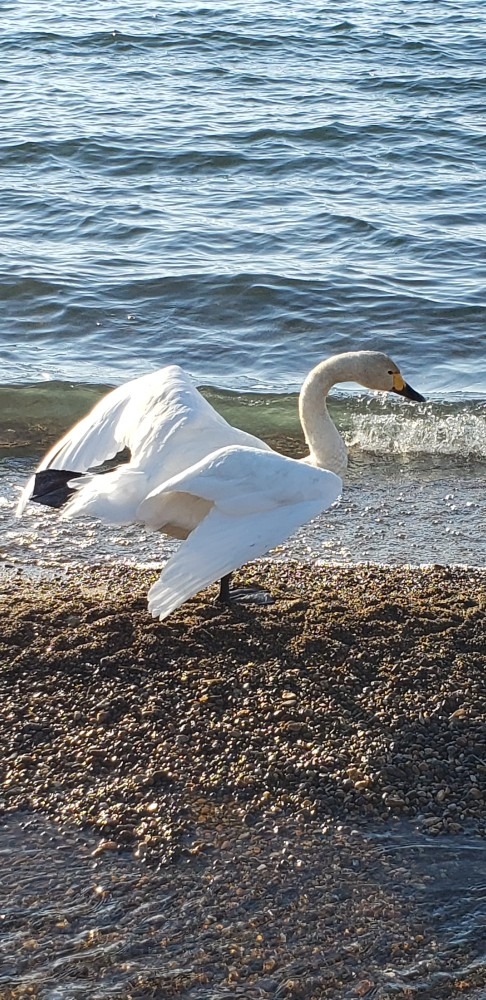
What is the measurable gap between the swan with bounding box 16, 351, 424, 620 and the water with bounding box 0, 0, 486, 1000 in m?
1.02

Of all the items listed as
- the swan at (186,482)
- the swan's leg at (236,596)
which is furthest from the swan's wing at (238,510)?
the swan's leg at (236,596)

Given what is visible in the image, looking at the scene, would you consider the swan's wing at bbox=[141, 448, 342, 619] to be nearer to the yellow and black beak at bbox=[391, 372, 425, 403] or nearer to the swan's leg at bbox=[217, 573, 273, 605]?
the swan's leg at bbox=[217, 573, 273, 605]

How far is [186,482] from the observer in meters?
4.63

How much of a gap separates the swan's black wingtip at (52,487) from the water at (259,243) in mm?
1220

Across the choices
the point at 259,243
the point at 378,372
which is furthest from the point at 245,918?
the point at 259,243

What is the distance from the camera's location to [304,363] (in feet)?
31.8

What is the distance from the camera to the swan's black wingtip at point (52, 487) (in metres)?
4.95

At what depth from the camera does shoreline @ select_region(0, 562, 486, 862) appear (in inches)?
161

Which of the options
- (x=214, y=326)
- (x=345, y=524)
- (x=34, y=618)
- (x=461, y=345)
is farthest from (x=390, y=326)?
(x=34, y=618)

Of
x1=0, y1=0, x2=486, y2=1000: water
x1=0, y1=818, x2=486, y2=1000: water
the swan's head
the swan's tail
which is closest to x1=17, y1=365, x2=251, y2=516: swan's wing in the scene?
the swan's tail

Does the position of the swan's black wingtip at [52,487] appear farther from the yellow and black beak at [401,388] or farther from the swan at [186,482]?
the yellow and black beak at [401,388]

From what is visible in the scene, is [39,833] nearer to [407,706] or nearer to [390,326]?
[407,706]

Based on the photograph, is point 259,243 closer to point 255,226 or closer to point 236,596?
point 255,226

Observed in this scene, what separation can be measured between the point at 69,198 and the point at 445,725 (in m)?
9.84
